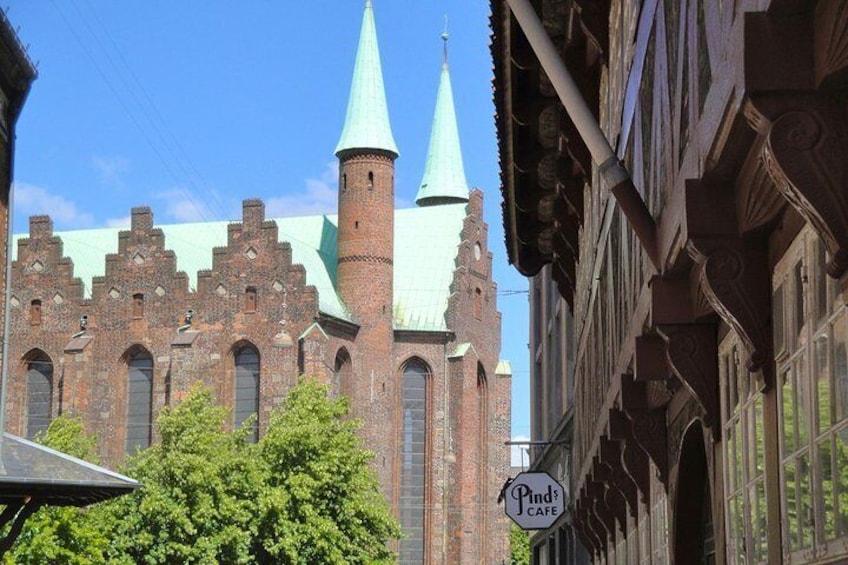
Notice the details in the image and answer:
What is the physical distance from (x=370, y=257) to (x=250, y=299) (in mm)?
5240

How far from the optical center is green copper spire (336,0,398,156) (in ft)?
219

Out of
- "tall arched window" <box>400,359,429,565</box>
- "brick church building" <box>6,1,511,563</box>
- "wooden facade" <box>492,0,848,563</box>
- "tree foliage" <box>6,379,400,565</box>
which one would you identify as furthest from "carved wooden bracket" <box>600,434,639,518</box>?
"tall arched window" <box>400,359,429,565</box>

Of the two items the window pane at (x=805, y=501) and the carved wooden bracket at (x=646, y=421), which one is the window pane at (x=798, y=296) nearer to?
the window pane at (x=805, y=501)

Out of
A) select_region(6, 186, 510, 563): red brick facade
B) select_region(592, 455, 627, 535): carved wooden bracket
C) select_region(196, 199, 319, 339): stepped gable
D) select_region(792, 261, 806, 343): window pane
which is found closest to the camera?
select_region(792, 261, 806, 343): window pane

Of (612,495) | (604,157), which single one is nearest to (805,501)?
(604,157)

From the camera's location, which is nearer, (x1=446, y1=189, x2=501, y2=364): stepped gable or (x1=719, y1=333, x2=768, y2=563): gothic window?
(x1=719, y1=333, x2=768, y2=563): gothic window

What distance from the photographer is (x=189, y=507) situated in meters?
47.0

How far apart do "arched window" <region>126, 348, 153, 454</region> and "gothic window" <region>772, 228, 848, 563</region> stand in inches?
2386

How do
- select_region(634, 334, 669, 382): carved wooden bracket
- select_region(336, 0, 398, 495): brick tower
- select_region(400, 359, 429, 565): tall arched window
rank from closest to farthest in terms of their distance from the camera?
select_region(634, 334, 669, 382): carved wooden bracket → select_region(336, 0, 398, 495): brick tower → select_region(400, 359, 429, 565): tall arched window

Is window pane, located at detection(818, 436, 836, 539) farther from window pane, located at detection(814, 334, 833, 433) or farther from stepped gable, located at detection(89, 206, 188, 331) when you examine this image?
stepped gable, located at detection(89, 206, 188, 331)

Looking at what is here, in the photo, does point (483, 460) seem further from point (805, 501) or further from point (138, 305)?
point (805, 501)

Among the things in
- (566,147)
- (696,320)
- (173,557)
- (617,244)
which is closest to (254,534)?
(173,557)

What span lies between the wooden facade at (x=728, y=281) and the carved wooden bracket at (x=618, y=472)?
0.01 metres

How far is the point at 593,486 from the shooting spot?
44.0 feet
